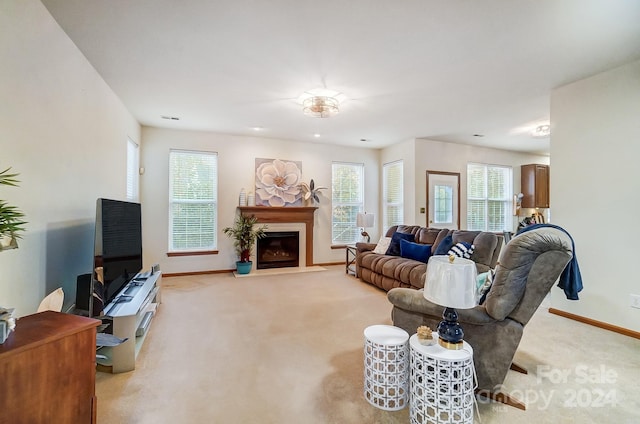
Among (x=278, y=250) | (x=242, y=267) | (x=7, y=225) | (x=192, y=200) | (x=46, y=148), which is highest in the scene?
(x=46, y=148)

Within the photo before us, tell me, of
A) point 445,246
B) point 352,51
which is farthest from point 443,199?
point 352,51

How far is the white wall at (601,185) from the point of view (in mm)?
2760

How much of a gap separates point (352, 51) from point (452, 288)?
2.12 m

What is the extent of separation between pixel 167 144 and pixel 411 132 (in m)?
4.42

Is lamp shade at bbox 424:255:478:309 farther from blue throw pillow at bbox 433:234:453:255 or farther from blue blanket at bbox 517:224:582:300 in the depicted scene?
blue throw pillow at bbox 433:234:453:255

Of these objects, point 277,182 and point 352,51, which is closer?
point 352,51

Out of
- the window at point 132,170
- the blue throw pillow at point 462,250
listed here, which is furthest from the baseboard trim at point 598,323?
the window at point 132,170

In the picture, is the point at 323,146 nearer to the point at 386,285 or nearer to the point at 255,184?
the point at 255,184

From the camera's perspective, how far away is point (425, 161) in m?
5.65

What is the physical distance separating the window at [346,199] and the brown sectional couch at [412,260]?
1.39 metres

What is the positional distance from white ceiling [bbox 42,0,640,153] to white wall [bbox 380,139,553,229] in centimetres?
159

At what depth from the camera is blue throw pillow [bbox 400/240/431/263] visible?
13.1 feet

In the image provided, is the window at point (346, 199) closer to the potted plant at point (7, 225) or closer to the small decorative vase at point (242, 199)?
the small decorative vase at point (242, 199)

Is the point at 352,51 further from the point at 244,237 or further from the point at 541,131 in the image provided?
the point at 541,131
